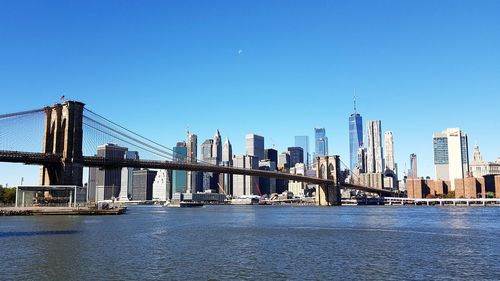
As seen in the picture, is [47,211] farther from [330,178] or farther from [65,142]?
[330,178]

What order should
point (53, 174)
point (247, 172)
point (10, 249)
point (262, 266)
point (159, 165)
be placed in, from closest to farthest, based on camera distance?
point (262, 266) → point (10, 249) → point (53, 174) → point (159, 165) → point (247, 172)

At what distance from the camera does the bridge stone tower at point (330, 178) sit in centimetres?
17038

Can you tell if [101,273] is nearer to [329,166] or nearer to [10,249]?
[10,249]

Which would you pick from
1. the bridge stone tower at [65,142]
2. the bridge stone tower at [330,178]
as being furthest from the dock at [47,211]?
the bridge stone tower at [330,178]

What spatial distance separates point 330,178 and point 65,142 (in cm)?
10654

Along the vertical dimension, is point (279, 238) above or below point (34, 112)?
below

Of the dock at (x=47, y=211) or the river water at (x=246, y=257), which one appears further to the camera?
the dock at (x=47, y=211)

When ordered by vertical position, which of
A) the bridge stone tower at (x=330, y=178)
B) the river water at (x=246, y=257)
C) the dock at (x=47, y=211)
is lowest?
the river water at (x=246, y=257)

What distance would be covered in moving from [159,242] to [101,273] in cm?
1356

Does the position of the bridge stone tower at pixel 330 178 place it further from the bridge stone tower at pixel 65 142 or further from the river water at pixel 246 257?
the river water at pixel 246 257

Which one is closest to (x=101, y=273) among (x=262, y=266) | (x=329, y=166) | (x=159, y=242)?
(x=262, y=266)

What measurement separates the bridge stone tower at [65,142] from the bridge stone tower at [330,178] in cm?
10108

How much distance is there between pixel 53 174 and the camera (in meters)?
87.3

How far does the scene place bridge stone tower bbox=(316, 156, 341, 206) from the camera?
170375 mm
